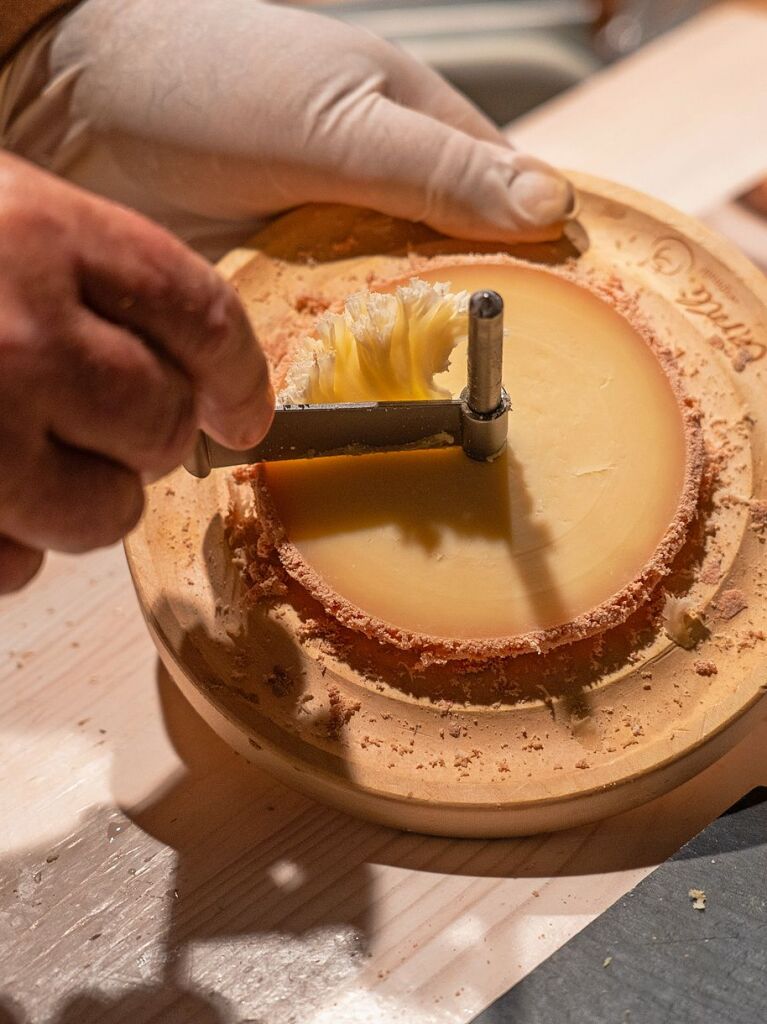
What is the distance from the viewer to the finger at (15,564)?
74 centimetres

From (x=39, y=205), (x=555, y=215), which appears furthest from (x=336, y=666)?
(x=555, y=215)

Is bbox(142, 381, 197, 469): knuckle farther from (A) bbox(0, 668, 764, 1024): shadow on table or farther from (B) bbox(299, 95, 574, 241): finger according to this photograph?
(B) bbox(299, 95, 574, 241): finger

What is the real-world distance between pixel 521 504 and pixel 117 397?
47 cm

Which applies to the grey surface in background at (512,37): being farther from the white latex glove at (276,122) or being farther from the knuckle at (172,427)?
the knuckle at (172,427)

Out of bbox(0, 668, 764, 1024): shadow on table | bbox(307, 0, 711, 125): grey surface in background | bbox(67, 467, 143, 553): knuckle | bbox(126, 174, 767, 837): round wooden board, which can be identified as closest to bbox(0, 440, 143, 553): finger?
bbox(67, 467, 143, 553): knuckle

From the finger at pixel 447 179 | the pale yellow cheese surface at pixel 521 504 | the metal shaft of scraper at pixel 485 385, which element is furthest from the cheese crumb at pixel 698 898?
the finger at pixel 447 179

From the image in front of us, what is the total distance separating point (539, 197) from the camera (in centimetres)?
118

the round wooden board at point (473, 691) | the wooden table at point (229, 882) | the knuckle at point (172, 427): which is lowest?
the wooden table at point (229, 882)

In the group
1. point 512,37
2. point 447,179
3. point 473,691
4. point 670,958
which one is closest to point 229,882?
point 473,691

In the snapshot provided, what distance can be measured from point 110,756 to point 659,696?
61 cm

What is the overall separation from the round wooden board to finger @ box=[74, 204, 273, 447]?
303mm

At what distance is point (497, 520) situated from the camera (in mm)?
993

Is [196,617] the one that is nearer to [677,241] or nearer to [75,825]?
[75,825]

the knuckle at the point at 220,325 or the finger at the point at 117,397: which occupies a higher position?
the knuckle at the point at 220,325
